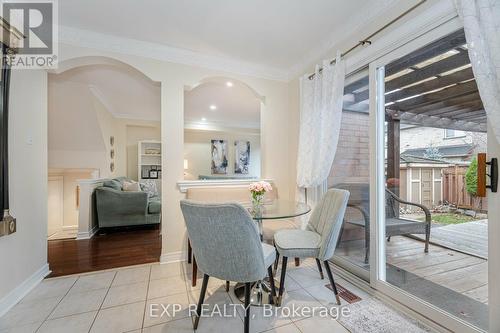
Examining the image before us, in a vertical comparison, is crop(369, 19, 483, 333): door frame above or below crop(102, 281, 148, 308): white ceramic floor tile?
above

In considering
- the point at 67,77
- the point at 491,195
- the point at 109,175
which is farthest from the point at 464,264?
the point at 109,175

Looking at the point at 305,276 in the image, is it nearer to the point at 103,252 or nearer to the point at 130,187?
the point at 103,252

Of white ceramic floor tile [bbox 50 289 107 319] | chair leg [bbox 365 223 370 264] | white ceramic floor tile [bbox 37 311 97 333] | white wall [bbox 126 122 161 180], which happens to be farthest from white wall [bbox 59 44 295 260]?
white wall [bbox 126 122 161 180]

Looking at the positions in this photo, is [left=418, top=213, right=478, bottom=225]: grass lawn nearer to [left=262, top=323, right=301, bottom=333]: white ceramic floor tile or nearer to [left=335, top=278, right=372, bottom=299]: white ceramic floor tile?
[left=335, top=278, right=372, bottom=299]: white ceramic floor tile

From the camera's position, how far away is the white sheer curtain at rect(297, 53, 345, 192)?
7.44 feet

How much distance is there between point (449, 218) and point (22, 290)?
3588 mm

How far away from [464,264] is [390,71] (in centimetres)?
163

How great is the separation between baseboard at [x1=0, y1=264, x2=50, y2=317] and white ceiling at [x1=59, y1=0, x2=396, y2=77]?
2491 mm

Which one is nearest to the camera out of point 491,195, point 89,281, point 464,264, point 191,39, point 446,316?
point 491,195

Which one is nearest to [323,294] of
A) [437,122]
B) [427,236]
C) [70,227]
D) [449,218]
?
[427,236]

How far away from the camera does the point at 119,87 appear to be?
3.81 meters

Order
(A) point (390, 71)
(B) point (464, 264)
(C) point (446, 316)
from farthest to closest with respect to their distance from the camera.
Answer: (A) point (390, 71) → (B) point (464, 264) → (C) point (446, 316)

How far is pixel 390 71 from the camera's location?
195 cm

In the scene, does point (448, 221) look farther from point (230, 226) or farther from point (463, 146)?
point (230, 226)
